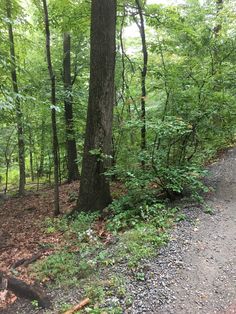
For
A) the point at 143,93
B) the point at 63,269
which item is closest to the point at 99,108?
the point at 143,93

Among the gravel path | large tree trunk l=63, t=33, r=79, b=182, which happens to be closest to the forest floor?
the gravel path

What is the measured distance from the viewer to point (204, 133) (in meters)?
6.41

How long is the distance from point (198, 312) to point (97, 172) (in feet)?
10.9

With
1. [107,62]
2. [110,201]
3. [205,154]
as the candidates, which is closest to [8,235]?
[110,201]

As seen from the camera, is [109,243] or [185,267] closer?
[185,267]

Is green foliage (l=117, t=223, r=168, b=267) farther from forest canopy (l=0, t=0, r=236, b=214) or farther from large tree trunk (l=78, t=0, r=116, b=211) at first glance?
large tree trunk (l=78, t=0, r=116, b=211)

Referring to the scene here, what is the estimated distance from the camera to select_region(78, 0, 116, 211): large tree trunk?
557 cm

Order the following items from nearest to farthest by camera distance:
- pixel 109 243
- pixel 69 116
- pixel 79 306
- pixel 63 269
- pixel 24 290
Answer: pixel 79 306, pixel 24 290, pixel 63 269, pixel 109 243, pixel 69 116

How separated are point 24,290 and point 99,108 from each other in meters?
3.48

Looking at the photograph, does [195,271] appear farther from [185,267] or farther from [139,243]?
[139,243]

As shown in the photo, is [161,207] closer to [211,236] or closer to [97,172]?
[211,236]

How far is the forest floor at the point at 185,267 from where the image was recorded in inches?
123

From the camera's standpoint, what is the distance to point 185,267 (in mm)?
3645

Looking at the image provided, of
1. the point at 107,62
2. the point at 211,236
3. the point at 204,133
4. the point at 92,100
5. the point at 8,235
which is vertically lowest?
the point at 8,235
